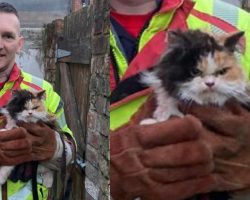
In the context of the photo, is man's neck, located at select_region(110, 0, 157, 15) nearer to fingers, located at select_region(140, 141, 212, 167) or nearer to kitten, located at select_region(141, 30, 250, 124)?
kitten, located at select_region(141, 30, 250, 124)

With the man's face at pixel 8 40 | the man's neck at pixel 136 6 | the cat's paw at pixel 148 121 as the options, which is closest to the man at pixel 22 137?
the man's face at pixel 8 40

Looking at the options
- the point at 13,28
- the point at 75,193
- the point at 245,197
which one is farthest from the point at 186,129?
the point at 75,193

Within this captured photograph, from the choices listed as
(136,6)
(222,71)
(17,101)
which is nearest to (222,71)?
(222,71)

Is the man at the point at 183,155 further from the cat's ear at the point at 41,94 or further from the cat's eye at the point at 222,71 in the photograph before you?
the cat's ear at the point at 41,94

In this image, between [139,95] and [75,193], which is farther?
[75,193]

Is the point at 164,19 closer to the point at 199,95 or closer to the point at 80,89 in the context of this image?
the point at 199,95

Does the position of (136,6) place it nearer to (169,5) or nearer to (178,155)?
(169,5)
